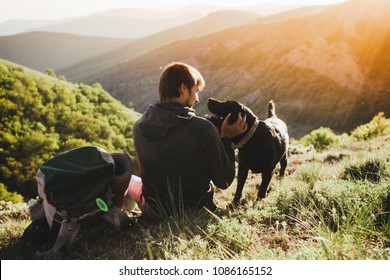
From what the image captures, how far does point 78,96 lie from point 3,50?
9053cm

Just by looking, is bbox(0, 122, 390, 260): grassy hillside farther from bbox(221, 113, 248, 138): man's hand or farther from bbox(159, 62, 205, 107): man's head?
bbox(159, 62, 205, 107): man's head

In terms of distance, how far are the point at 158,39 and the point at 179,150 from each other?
106m

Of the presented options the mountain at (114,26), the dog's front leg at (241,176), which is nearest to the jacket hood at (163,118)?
the dog's front leg at (241,176)

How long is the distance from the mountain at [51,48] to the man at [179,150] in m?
98.2

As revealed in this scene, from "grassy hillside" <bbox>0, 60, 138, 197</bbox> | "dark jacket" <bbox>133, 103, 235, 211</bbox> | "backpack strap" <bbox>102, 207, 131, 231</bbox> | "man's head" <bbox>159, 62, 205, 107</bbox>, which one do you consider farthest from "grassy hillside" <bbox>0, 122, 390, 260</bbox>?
"grassy hillside" <bbox>0, 60, 138, 197</bbox>

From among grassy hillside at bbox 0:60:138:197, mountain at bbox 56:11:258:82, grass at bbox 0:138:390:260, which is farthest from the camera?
mountain at bbox 56:11:258:82

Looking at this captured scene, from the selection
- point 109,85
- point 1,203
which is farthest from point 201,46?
point 1,203

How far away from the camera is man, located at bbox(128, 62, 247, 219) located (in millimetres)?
2768

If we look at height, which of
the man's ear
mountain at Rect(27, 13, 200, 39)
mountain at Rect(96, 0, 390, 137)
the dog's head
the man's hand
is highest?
mountain at Rect(27, 13, 200, 39)

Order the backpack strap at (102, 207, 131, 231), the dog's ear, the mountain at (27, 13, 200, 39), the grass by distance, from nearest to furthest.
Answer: the grass, the backpack strap at (102, 207, 131, 231), the dog's ear, the mountain at (27, 13, 200, 39)

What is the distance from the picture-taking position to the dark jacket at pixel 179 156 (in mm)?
2764

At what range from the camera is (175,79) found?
9.37 feet

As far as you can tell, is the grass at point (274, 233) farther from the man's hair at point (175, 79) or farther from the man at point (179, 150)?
the man's hair at point (175, 79)
